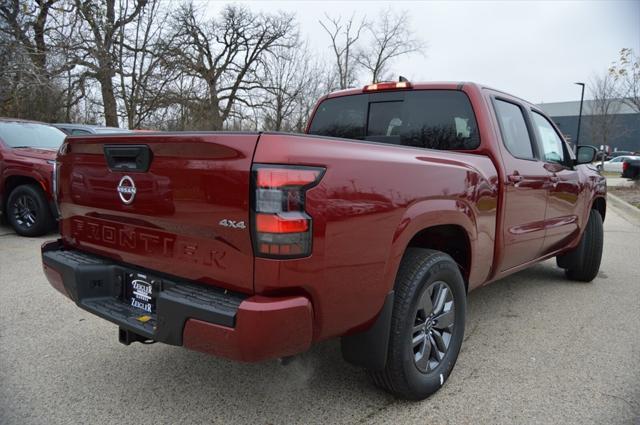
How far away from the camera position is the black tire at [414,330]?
7.73 feet

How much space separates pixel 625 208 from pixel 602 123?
1079 inches

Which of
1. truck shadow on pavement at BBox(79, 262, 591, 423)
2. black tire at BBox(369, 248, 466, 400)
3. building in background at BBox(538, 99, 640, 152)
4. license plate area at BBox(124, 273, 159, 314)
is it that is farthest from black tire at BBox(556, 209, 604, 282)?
building in background at BBox(538, 99, 640, 152)

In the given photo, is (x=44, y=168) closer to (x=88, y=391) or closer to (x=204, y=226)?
(x=88, y=391)

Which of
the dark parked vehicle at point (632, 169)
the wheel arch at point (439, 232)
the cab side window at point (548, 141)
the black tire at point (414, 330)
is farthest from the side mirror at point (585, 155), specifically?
the dark parked vehicle at point (632, 169)

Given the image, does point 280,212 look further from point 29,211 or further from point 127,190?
point 29,211

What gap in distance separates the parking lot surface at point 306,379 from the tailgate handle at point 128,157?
4.22ft

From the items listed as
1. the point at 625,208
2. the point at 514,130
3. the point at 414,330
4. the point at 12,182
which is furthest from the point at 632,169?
the point at 12,182

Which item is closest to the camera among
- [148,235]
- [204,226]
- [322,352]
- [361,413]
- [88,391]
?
[204,226]

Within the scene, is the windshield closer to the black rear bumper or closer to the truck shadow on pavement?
the black rear bumper

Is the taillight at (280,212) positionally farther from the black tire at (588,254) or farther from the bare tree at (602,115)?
the bare tree at (602,115)

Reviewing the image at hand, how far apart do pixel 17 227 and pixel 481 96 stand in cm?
650

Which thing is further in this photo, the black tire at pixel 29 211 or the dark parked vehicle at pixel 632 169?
the dark parked vehicle at pixel 632 169

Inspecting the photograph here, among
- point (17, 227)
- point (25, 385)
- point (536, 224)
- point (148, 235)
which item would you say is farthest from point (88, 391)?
point (17, 227)

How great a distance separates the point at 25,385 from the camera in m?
2.69
